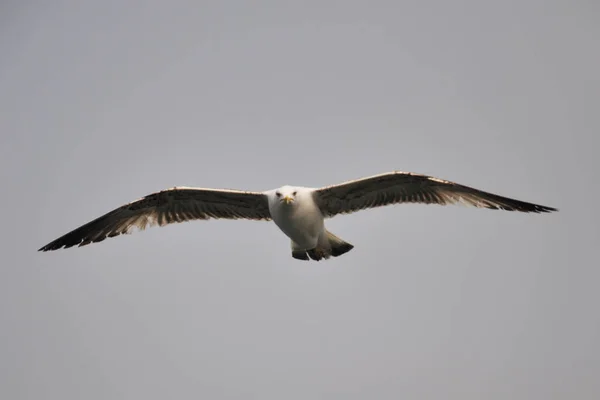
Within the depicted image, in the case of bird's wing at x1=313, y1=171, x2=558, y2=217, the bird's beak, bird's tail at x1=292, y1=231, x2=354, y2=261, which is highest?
bird's wing at x1=313, y1=171, x2=558, y2=217

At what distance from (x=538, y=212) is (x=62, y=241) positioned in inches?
349

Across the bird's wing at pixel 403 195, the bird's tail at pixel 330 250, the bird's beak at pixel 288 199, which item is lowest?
the bird's tail at pixel 330 250

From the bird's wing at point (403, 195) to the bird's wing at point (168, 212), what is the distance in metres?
→ 1.33

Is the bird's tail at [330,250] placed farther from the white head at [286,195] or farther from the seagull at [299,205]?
the white head at [286,195]

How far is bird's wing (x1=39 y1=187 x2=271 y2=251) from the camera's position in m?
15.8

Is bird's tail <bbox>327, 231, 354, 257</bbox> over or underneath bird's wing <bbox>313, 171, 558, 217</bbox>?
underneath

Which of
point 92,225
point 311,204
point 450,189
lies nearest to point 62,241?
point 92,225

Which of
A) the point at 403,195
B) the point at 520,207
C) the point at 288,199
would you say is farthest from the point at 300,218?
the point at 520,207

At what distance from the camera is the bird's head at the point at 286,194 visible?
14.3 metres

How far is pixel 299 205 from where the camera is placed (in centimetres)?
1455

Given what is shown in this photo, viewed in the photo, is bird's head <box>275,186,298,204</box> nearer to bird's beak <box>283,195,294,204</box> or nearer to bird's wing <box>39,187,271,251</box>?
bird's beak <box>283,195,294,204</box>

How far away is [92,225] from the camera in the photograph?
16.3m

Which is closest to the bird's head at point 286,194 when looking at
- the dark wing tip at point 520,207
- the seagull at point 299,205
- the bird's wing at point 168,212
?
the seagull at point 299,205

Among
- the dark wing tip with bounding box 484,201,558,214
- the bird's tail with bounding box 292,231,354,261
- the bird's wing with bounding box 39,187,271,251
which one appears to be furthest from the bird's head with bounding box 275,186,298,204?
the dark wing tip with bounding box 484,201,558,214
